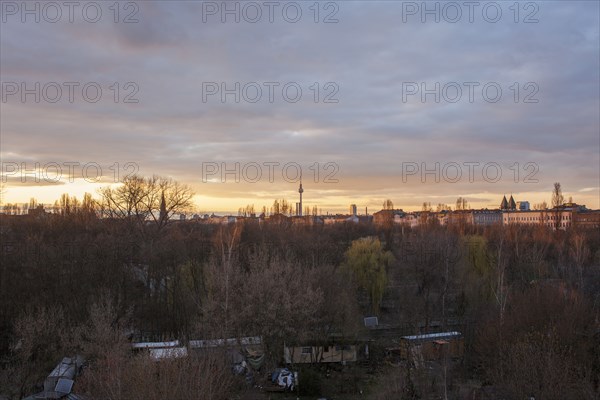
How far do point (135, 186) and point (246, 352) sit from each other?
2339 centimetres

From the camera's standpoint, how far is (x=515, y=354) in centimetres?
1491

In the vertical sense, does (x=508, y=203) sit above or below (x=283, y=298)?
above

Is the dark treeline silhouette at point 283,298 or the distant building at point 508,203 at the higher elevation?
the distant building at point 508,203

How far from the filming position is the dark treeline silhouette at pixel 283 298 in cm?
1917

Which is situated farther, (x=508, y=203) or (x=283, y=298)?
(x=508, y=203)

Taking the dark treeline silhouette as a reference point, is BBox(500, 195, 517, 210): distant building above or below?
above

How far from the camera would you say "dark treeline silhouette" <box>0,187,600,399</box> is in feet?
62.9

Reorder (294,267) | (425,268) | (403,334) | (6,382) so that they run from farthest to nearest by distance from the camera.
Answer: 1. (425,268)
2. (403,334)
3. (294,267)
4. (6,382)

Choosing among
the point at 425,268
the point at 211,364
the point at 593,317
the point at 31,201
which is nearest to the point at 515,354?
the point at 211,364

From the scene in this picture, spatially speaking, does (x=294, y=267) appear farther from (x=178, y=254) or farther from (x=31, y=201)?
(x=31, y=201)

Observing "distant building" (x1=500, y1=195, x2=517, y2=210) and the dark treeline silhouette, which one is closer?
the dark treeline silhouette

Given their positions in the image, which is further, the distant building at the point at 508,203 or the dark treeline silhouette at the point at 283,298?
the distant building at the point at 508,203

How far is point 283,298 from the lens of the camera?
941 inches

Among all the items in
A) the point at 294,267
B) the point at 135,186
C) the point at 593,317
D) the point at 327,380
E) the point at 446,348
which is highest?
the point at 135,186
